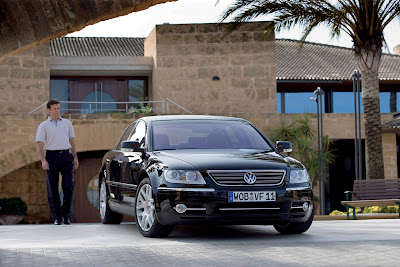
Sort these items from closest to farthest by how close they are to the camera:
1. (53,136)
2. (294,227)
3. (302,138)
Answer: (294,227), (53,136), (302,138)

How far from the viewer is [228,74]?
109 ft

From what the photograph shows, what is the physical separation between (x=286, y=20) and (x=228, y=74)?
1167 centimetres

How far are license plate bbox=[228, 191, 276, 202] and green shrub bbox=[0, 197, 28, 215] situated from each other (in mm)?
22205

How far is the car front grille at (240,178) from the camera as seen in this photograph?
8344mm

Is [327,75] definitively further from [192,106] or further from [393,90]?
[192,106]

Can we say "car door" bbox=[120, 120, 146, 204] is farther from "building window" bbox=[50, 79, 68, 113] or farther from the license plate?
"building window" bbox=[50, 79, 68, 113]

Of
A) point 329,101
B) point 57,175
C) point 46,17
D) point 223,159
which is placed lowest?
Result: point 57,175

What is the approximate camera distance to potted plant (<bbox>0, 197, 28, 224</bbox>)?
29.1 metres

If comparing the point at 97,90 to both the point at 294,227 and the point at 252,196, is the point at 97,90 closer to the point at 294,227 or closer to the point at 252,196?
the point at 294,227

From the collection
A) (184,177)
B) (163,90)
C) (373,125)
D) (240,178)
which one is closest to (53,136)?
(184,177)

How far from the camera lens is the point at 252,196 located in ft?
27.5

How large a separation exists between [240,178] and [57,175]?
13.3 feet

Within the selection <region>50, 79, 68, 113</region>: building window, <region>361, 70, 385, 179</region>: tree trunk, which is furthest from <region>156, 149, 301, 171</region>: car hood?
<region>50, 79, 68, 113</region>: building window

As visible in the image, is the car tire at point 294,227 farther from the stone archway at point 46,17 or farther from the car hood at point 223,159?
the stone archway at point 46,17
